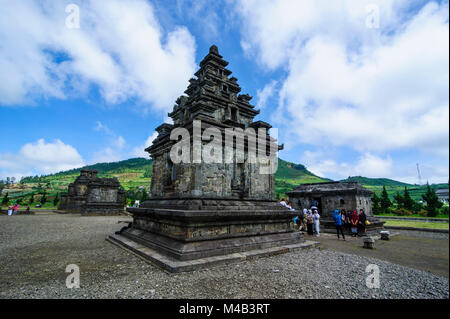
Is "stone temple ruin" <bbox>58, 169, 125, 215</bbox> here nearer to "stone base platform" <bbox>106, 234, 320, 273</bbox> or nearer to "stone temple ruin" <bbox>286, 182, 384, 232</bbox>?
"stone base platform" <bbox>106, 234, 320, 273</bbox>

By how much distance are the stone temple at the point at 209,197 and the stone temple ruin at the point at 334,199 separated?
9.80 m

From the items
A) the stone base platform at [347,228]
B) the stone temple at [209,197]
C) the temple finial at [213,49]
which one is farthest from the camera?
the stone base platform at [347,228]

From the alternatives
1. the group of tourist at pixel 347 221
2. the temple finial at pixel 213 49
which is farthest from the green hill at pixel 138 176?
the temple finial at pixel 213 49

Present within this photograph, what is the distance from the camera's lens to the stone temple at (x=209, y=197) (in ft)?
26.3

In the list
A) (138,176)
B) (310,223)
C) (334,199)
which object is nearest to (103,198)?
(310,223)

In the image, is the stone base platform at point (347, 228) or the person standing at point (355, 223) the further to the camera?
the stone base platform at point (347, 228)

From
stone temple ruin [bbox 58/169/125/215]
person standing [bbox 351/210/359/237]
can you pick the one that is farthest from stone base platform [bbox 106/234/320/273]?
stone temple ruin [bbox 58/169/125/215]

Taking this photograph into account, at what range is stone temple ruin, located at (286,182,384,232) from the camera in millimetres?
18203

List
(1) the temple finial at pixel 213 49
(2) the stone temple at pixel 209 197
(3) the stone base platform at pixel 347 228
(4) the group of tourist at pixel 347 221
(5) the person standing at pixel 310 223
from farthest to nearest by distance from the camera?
(3) the stone base platform at pixel 347 228, (5) the person standing at pixel 310 223, (4) the group of tourist at pixel 347 221, (1) the temple finial at pixel 213 49, (2) the stone temple at pixel 209 197

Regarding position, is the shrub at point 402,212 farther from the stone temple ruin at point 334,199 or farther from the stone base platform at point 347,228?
the stone base platform at point 347,228

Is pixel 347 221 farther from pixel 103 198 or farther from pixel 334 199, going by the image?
pixel 103 198

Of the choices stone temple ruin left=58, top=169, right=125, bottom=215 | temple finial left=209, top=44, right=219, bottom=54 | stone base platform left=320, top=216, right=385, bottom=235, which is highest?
temple finial left=209, top=44, right=219, bottom=54

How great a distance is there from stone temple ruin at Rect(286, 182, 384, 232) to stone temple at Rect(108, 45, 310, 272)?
980cm
